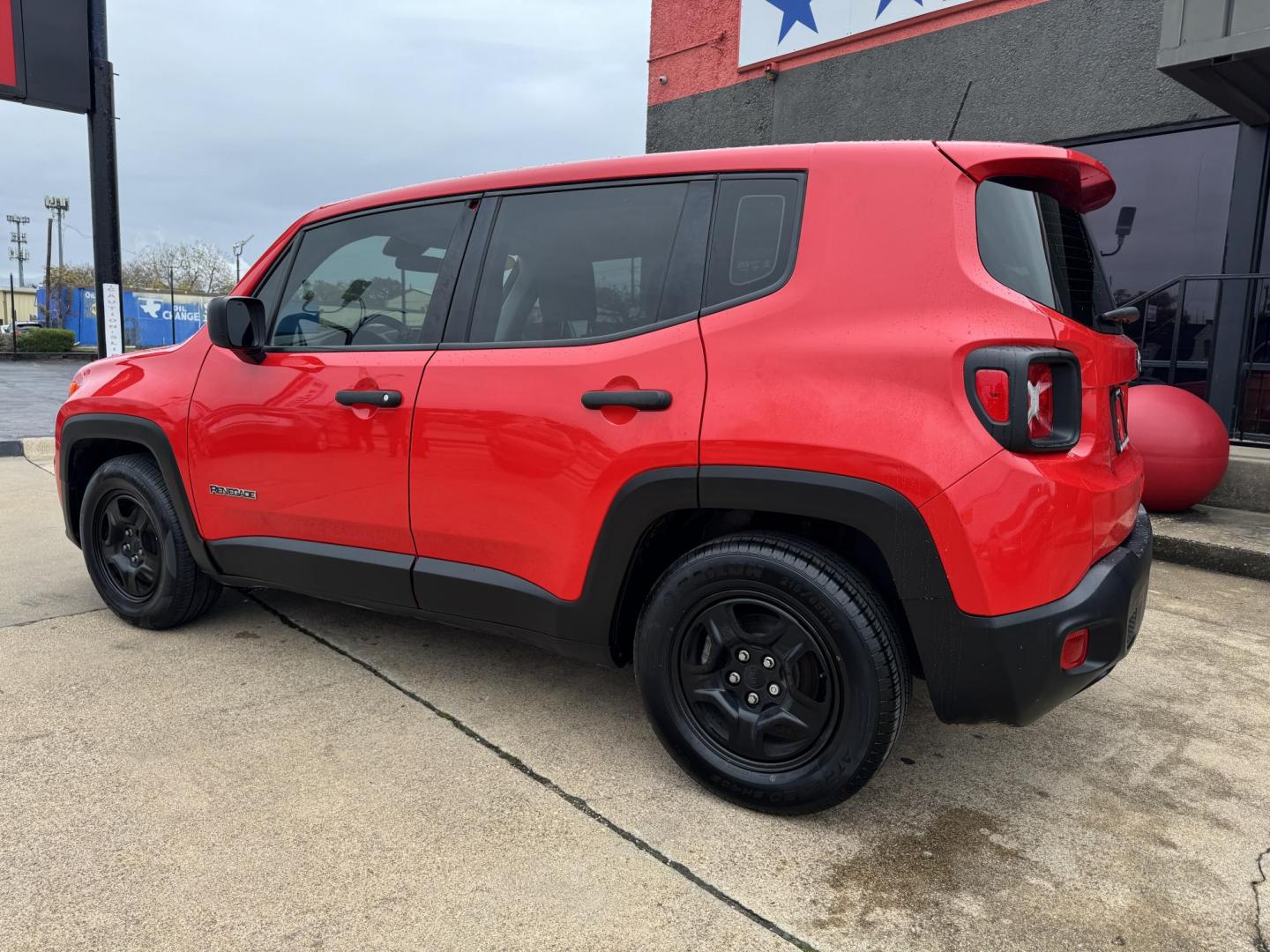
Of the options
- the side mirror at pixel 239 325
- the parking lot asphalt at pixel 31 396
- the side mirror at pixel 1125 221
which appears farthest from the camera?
the parking lot asphalt at pixel 31 396

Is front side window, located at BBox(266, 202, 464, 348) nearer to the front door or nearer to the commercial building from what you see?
the front door

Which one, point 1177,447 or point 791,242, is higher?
point 791,242

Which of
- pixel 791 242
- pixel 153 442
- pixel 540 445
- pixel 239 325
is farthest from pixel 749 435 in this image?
pixel 153 442

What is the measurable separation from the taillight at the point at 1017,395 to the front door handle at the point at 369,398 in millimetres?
1740

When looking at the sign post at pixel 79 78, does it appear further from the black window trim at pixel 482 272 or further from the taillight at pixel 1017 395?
the taillight at pixel 1017 395

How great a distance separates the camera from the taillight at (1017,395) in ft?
6.35

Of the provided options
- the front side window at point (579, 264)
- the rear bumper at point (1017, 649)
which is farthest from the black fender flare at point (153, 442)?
the rear bumper at point (1017, 649)

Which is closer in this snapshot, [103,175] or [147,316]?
[103,175]

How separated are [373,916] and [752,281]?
1778 mm

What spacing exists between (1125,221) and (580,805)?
26.4ft

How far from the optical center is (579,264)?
2615 millimetres

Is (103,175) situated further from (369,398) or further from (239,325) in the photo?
(369,398)

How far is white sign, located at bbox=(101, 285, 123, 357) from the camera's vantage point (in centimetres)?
921

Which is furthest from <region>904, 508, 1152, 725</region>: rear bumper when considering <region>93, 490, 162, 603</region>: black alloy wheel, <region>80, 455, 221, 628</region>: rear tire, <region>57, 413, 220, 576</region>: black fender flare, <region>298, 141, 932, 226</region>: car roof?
<region>93, 490, 162, 603</region>: black alloy wheel
